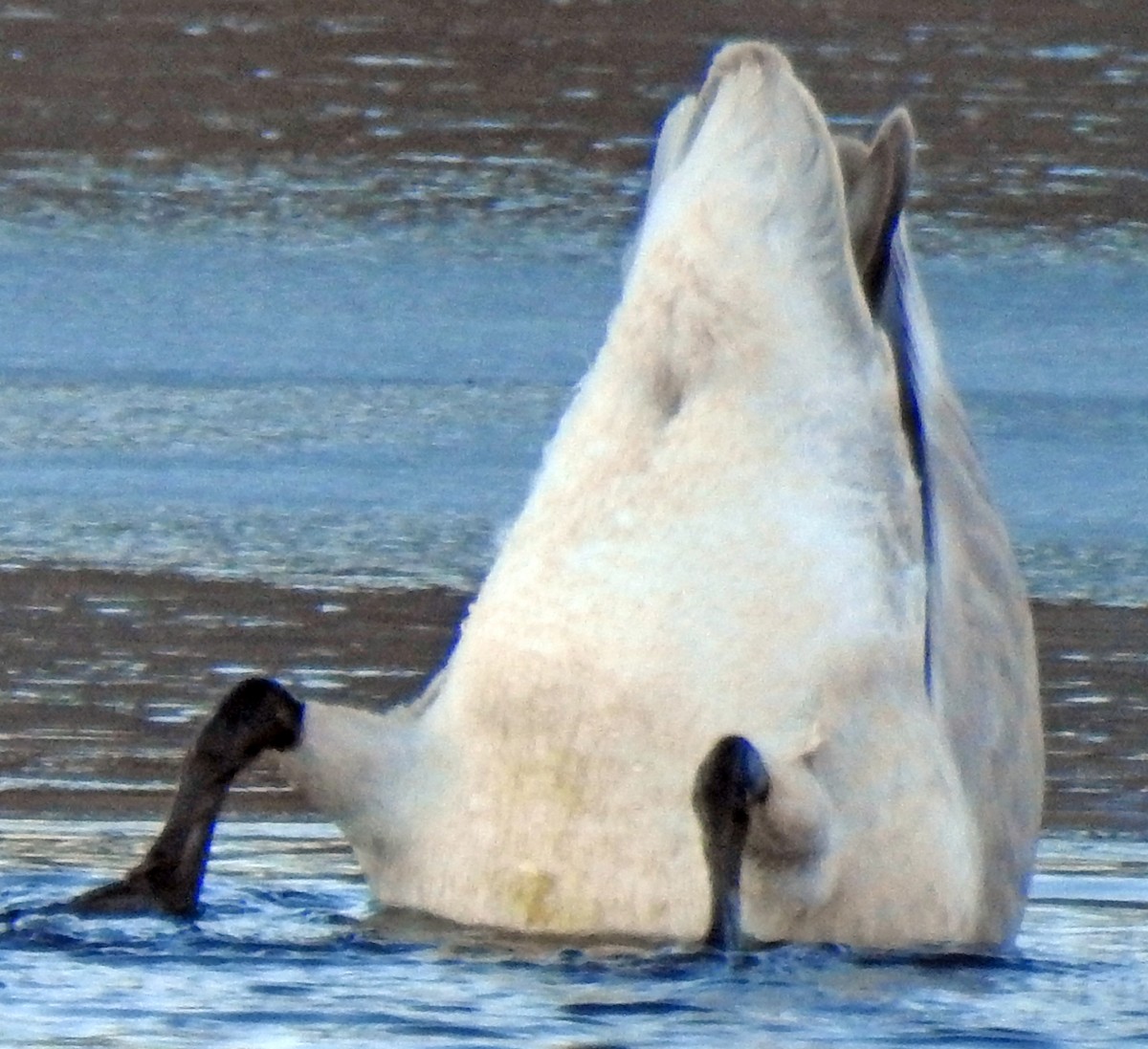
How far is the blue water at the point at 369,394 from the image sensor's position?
8523 millimetres

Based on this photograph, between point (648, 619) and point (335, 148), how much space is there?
25.3 ft

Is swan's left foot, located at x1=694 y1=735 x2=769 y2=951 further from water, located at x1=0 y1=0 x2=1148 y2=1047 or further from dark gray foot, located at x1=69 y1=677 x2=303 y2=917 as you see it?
dark gray foot, located at x1=69 y1=677 x2=303 y2=917

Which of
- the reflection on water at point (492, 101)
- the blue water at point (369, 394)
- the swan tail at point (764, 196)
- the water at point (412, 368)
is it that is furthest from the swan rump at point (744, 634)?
the reflection on water at point (492, 101)

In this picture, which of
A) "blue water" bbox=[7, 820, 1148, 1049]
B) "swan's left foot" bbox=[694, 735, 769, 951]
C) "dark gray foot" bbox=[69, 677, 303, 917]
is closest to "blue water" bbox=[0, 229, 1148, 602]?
"dark gray foot" bbox=[69, 677, 303, 917]

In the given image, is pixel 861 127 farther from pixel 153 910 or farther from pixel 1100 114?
pixel 153 910

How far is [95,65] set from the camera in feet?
44.1

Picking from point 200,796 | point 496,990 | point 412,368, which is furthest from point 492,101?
point 496,990

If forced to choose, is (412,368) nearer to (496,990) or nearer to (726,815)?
(496,990)

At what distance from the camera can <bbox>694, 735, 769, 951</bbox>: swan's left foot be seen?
4.80 m

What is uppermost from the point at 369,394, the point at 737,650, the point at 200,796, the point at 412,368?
the point at 412,368

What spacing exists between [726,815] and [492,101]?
872 centimetres

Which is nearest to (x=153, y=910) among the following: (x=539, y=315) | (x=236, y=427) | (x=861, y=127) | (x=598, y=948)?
(x=598, y=948)

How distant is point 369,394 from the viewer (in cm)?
987

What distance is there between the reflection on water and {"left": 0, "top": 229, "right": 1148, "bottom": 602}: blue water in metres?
0.60
